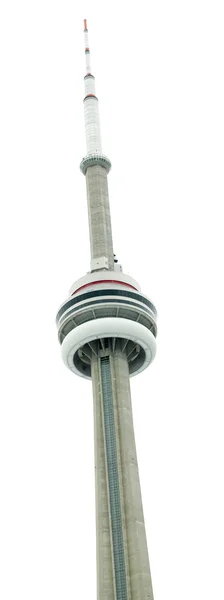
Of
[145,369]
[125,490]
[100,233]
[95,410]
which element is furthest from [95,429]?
[100,233]

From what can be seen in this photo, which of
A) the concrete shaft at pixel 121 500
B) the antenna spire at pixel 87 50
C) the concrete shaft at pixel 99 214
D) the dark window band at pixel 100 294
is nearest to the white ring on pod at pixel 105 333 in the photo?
the dark window band at pixel 100 294

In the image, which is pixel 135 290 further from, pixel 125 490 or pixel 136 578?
pixel 136 578

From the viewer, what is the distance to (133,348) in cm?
7644

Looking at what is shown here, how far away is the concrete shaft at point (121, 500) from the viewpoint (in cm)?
6081

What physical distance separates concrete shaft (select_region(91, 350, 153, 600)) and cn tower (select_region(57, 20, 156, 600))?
0.09 meters

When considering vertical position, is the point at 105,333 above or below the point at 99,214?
below

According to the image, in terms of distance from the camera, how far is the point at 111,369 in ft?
238

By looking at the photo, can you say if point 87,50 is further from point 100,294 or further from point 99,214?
point 100,294

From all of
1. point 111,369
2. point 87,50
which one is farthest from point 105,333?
point 87,50

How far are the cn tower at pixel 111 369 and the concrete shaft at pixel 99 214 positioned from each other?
13 centimetres

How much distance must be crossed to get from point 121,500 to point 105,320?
19.2m

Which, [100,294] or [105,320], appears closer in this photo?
[105,320]

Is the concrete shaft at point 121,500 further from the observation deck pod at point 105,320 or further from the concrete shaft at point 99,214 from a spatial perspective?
the concrete shaft at point 99,214

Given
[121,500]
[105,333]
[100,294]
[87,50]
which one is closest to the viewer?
[121,500]
